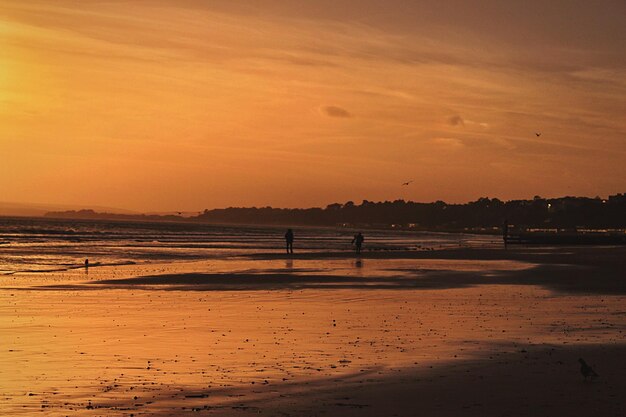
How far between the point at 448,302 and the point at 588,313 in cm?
494

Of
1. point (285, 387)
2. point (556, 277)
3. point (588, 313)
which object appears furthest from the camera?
point (556, 277)

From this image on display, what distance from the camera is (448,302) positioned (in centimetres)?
2766

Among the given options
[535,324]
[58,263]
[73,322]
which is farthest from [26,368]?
[58,263]

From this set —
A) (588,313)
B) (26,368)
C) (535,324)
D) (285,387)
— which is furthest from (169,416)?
(588,313)

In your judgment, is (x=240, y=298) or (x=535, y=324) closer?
(x=535, y=324)

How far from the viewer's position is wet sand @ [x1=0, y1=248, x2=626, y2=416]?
1218 cm

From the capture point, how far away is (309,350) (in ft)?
55.6

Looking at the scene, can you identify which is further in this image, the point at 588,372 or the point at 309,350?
the point at 309,350

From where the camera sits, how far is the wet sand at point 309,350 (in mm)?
12180

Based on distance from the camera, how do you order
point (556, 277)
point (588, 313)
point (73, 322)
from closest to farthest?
point (73, 322) < point (588, 313) < point (556, 277)

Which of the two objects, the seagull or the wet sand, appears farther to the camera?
the seagull

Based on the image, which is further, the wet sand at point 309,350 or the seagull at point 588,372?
the seagull at point 588,372

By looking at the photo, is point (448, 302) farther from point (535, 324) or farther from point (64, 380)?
point (64, 380)

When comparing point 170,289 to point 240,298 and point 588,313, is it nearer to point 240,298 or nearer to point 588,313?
point 240,298
